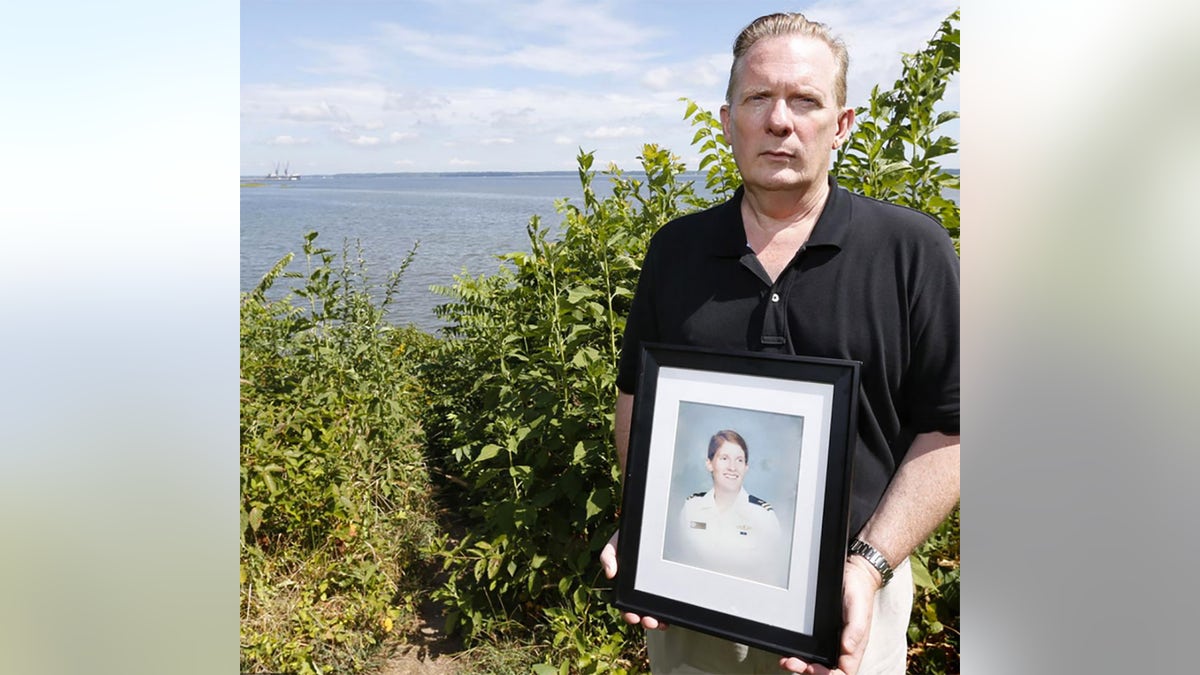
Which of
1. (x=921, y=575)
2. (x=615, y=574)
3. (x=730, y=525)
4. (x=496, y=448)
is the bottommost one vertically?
(x=921, y=575)

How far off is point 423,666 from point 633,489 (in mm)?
1848

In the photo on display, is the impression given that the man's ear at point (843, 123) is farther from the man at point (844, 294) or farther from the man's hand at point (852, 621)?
the man's hand at point (852, 621)

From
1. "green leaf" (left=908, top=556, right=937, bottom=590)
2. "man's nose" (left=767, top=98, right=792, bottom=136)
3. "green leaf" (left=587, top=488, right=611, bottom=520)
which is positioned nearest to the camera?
"man's nose" (left=767, top=98, right=792, bottom=136)

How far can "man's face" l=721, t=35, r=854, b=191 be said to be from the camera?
1324 mm

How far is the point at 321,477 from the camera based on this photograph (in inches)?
117

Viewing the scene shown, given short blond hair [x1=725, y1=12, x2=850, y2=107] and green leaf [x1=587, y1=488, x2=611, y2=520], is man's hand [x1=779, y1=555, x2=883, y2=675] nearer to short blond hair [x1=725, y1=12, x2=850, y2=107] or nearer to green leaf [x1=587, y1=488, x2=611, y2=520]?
short blond hair [x1=725, y1=12, x2=850, y2=107]

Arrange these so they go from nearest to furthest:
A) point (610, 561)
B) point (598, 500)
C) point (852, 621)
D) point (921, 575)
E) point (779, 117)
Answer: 1. point (852, 621)
2. point (779, 117)
3. point (610, 561)
4. point (921, 575)
5. point (598, 500)

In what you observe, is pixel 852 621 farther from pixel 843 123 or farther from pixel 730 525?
pixel 843 123

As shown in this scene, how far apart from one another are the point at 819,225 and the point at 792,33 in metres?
0.33

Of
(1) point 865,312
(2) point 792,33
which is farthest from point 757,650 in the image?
(2) point 792,33

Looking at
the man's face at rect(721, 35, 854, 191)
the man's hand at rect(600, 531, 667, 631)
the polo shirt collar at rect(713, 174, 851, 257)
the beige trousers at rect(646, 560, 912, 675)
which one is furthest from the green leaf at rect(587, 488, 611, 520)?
the man's face at rect(721, 35, 854, 191)

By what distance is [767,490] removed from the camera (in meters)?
1.26

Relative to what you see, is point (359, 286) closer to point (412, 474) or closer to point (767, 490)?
point (412, 474)

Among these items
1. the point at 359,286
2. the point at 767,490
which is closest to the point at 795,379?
the point at 767,490
